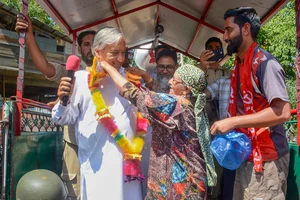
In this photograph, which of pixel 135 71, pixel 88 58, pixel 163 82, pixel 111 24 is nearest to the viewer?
pixel 135 71

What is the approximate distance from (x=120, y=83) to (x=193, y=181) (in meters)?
0.81

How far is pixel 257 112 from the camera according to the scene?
82.1 inches

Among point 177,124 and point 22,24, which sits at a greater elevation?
point 22,24

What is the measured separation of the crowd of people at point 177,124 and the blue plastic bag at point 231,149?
0.19ft

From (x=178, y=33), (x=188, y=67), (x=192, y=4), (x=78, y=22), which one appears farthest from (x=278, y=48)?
(x=188, y=67)

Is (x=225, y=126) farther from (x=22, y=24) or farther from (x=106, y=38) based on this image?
(x=22, y=24)

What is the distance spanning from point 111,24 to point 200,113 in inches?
140

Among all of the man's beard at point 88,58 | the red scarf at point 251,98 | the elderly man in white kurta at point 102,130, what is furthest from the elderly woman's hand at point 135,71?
the red scarf at point 251,98

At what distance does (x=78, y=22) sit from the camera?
4.93 m

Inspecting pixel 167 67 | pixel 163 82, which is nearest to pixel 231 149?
pixel 163 82

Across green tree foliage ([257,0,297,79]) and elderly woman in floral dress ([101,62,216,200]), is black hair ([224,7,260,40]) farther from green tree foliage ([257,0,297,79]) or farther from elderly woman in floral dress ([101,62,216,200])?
green tree foliage ([257,0,297,79])

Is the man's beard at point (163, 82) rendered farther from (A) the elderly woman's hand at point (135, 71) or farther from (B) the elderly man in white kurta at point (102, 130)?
(B) the elderly man in white kurta at point (102, 130)

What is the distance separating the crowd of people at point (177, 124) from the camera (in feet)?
6.95

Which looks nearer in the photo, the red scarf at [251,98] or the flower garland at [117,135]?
the red scarf at [251,98]
